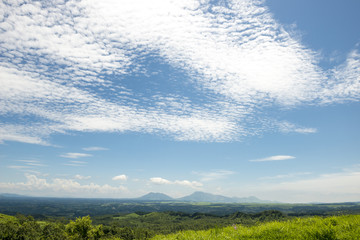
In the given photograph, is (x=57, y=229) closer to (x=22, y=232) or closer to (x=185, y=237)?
(x=22, y=232)

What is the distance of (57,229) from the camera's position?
130625mm

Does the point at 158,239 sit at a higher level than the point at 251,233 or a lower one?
lower

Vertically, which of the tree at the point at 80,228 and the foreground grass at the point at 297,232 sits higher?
the foreground grass at the point at 297,232

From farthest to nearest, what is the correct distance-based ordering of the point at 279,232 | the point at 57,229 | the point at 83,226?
the point at 57,229 → the point at 83,226 → the point at 279,232

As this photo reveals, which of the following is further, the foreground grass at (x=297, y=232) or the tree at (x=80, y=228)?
the tree at (x=80, y=228)

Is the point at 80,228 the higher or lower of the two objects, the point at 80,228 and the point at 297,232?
the lower

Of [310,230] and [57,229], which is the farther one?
[57,229]

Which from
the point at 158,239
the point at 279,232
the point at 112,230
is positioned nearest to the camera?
the point at 279,232

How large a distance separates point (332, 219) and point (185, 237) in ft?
22.5

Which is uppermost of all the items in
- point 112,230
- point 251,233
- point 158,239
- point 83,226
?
point 251,233

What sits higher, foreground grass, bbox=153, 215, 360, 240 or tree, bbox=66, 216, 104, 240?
foreground grass, bbox=153, 215, 360, 240

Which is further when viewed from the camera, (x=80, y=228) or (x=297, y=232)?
(x=80, y=228)

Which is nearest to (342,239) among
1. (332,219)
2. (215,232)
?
(332,219)

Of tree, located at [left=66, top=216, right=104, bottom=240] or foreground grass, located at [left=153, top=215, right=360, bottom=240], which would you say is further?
tree, located at [left=66, top=216, right=104, bottom=240]
